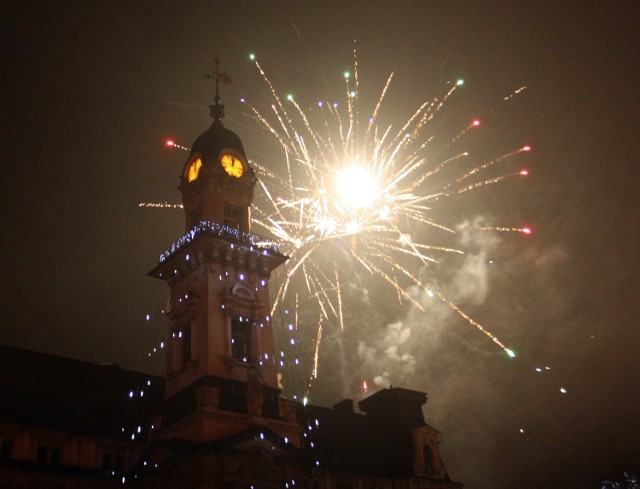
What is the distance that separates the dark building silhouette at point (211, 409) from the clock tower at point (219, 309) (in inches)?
3.0

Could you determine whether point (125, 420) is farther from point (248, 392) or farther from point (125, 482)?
point (248, 392)

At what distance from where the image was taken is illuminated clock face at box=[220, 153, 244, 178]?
44.6m

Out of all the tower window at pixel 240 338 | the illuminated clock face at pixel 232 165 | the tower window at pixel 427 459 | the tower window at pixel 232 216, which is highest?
the illuminated clock face at pixel 232 165

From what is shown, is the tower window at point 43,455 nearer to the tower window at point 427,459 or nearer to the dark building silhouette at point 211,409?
the dark building silhouette at point 211,409

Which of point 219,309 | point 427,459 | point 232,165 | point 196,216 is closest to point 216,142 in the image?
point 232,165

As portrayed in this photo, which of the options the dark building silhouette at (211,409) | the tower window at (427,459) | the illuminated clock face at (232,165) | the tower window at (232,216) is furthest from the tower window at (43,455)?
the tower window at (427,459)

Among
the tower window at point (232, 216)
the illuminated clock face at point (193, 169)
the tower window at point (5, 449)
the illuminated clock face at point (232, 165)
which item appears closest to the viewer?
the tower window at point (5, 449)

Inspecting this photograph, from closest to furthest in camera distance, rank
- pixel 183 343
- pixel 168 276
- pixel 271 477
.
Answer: pixel 271 477
pixel 183 343
pixel 168 276

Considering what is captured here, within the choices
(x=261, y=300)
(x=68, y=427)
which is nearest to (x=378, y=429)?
(x=261, y=300)

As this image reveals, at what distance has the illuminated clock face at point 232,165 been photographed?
44594mm

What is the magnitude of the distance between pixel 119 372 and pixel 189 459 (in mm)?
9311

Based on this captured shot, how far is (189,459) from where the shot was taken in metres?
33.6

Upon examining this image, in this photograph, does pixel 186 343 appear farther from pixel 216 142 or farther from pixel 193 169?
pixel 216 142

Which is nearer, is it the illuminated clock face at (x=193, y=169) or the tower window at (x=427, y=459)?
the illuminated clock face at (x=193, y=169)
